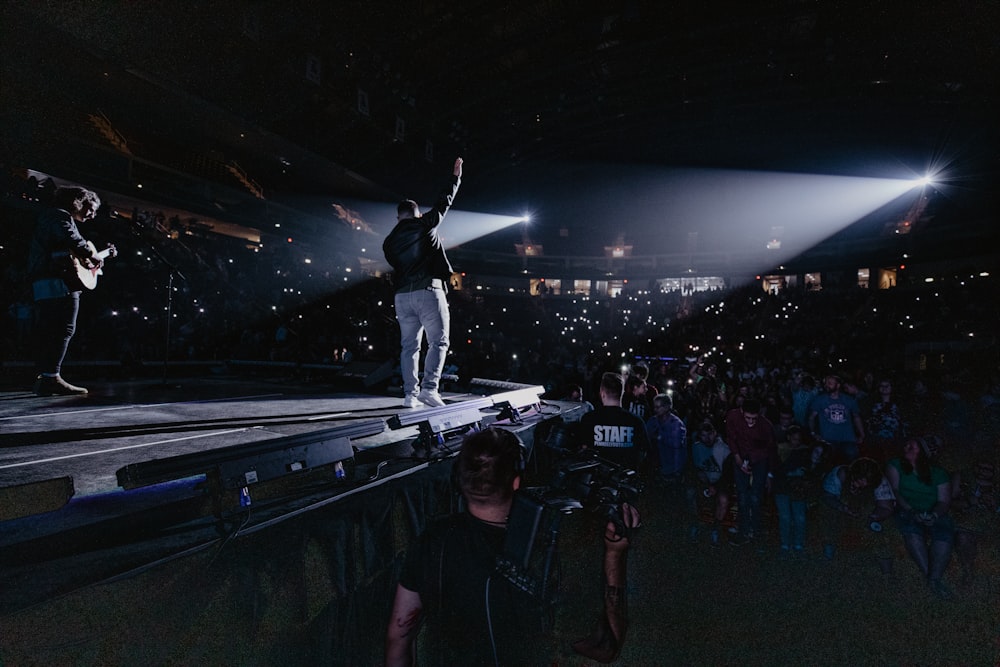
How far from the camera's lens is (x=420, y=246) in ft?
13.4

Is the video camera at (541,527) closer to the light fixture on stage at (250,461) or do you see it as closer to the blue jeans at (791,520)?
the light fixture on stage at (250,461)

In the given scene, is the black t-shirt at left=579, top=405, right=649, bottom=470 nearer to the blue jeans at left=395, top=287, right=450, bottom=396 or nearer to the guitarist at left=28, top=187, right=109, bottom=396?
the blue jeans at left=395, top=287, right=450, bottom=396

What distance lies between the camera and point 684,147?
17328mm

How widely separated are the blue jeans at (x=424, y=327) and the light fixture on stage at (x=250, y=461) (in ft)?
5.66

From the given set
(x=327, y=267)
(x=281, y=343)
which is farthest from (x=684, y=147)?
A: (x=281, y=343)

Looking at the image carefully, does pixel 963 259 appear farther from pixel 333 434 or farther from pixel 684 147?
pixel 333 434

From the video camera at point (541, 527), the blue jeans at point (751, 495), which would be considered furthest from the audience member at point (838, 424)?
the video camera at point (541, 527)

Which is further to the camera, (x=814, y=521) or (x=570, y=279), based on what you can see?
(x=570, y=279)

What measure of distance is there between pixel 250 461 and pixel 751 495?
19.6ft

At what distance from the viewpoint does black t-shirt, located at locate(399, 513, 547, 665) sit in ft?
4.80

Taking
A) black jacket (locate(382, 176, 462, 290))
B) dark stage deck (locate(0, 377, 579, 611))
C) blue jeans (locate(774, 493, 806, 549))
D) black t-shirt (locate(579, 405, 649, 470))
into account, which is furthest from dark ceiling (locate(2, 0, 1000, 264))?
blue jeans (locate(774, 493, 806, 549))

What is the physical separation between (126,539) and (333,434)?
0.95 m

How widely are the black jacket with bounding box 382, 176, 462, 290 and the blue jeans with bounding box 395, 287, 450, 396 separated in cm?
16

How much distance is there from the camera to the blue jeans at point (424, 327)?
412cm
